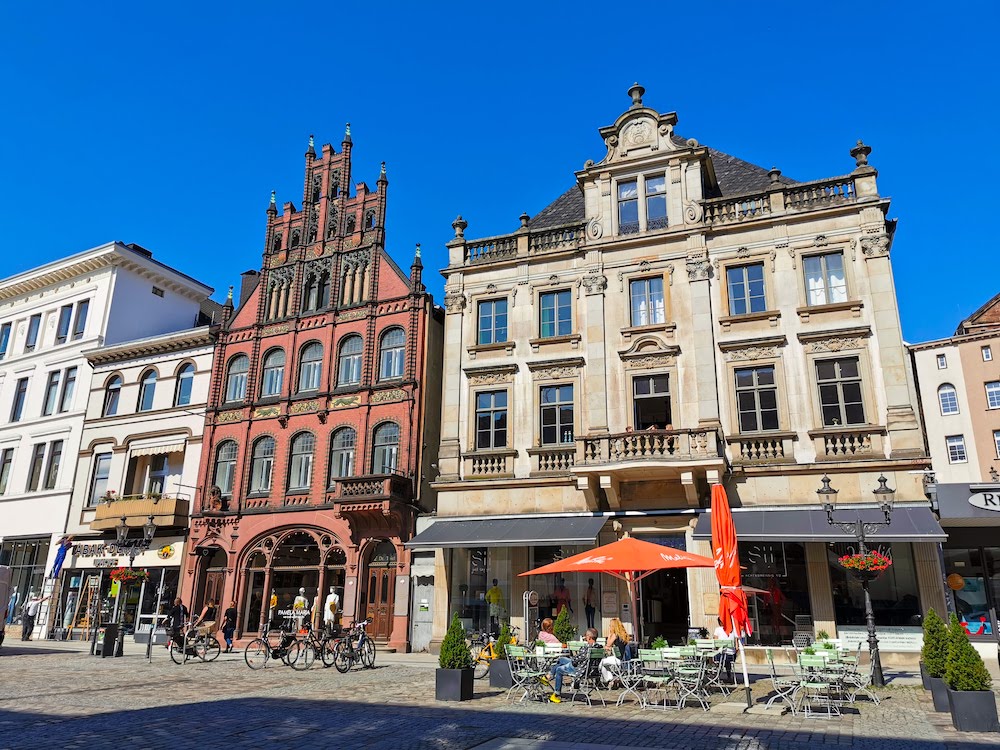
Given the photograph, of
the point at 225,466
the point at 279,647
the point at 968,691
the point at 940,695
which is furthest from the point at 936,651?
the point at 225,466

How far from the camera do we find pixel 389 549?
82.8 feet

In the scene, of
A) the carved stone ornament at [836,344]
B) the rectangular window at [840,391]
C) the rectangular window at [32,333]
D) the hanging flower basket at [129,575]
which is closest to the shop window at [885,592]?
the rectangular window at [840,391]

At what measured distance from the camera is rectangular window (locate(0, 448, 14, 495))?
116 ft

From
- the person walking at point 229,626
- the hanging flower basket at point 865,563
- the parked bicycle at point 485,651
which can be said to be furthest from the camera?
the person walking at point 229,626

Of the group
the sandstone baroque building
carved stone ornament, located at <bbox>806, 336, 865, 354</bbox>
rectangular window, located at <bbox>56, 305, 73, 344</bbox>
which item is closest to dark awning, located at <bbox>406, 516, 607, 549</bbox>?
the sandstone baroque building

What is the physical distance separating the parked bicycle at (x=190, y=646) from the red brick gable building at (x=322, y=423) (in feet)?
9.64

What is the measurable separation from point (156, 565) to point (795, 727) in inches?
1016

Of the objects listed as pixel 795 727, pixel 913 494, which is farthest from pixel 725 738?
pixel 913 494

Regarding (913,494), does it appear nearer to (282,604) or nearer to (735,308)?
(735,308)

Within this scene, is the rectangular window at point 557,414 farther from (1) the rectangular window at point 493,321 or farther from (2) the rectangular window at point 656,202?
(2) the rectangular window at point 656,202

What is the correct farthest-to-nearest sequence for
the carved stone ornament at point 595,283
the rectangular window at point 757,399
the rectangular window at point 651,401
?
the carved stone ornament at point 595,283, the rectangular window at point 651,401, the rectangular window at point 757,399

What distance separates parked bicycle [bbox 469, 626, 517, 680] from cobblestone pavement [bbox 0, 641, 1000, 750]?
68cm

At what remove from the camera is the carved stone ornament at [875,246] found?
20.7 meters

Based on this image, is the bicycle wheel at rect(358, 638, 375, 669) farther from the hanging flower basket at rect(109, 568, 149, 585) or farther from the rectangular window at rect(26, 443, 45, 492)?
the rectangular window at rect(26, 443, 45, 492)
